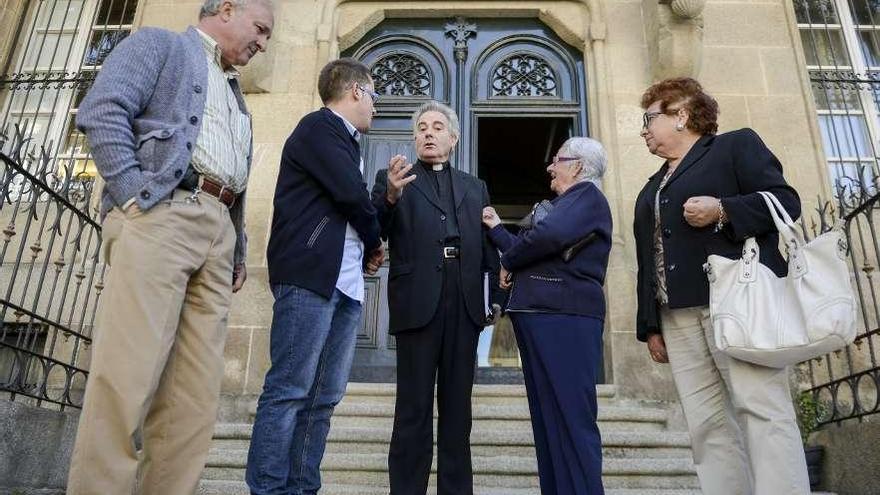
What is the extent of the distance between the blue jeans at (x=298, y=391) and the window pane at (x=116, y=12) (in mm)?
6555

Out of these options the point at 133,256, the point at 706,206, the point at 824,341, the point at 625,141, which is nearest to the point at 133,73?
the point at 133,256

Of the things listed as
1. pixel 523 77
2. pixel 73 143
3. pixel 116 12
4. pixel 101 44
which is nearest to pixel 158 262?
pixel 523 77

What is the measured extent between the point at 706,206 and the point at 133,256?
6.76 ft

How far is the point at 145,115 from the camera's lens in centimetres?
221

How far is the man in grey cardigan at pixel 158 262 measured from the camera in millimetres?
1895

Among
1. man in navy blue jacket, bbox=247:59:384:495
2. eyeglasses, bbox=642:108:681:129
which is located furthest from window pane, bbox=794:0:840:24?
man in navy blue jacket, bbox=247:59:384:495

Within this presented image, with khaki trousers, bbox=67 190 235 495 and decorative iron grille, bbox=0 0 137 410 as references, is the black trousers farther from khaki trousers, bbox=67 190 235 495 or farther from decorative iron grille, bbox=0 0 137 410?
decorative iron grille, bbox=0 0 137 410

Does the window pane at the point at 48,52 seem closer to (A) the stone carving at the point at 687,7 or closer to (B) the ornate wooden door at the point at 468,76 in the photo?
(B) the ornate wooden door at the point at 468,76

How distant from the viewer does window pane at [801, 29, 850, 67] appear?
22.7 ft

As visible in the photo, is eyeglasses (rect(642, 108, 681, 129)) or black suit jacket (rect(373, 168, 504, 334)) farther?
black suit jacket (rect(373, 168, 504, 334))

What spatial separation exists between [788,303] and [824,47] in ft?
20.3

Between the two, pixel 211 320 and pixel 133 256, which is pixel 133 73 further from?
pixel 211 320

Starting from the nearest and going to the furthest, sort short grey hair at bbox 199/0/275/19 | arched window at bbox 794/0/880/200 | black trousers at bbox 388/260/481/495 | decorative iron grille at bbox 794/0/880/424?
short grey hair at bbox 199/0/275/19, black trousers at bbox 388/260/481/495, decorative iron grille at bbox 794/0/880/424, arched window at bbox 794/0/880/200

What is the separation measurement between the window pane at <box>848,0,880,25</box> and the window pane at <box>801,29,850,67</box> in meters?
0.36
